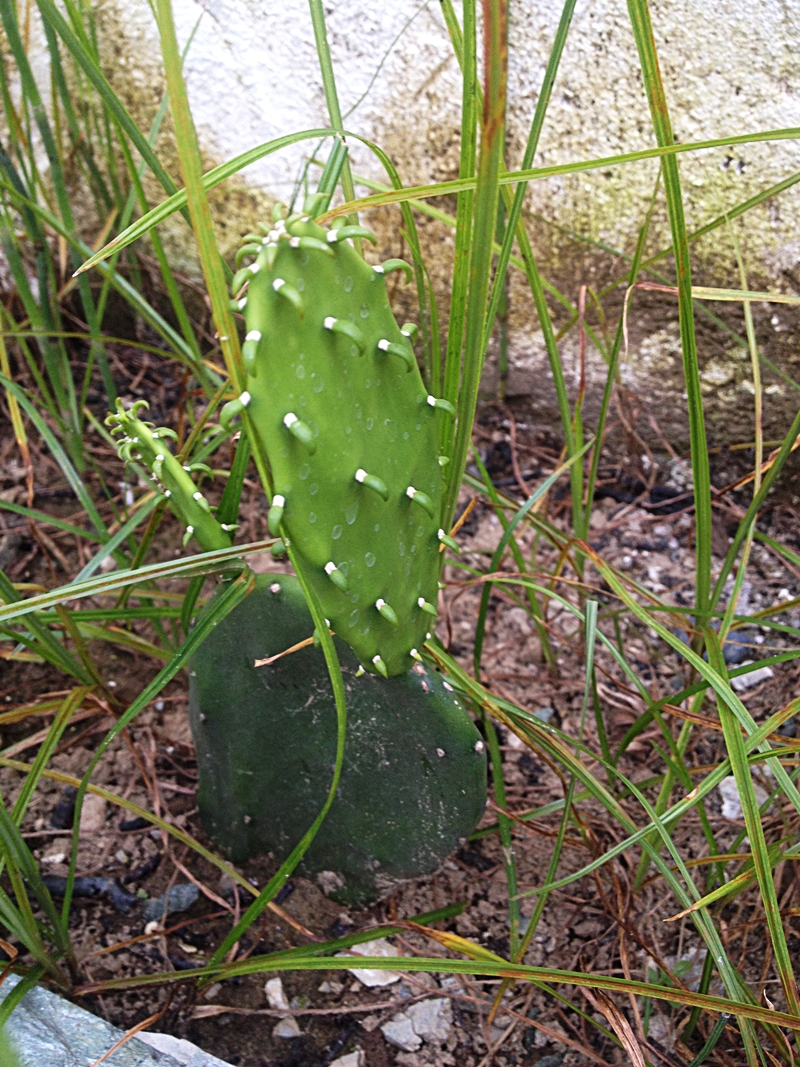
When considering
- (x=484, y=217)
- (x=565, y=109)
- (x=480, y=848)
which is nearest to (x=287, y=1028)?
(x=480, y=848)

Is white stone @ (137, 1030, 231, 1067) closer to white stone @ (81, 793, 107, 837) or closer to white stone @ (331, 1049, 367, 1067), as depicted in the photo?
white stone @ (331, 1049, 367, 1067)

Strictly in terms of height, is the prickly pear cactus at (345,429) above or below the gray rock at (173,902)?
above

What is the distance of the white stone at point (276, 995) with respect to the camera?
2.67 feet

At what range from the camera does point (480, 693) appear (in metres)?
0.77

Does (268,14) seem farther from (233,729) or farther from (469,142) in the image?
(233,729)

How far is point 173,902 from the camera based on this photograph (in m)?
0.88

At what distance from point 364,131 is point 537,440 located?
1.66 feet

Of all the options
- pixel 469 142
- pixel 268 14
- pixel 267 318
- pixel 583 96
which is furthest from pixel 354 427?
pixel 268 14

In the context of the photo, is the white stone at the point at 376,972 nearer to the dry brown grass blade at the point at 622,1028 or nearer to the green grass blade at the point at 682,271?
the dry brown grass blade at the point at 622,1028

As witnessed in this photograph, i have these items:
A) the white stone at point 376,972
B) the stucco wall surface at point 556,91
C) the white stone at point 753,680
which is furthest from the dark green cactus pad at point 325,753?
the stucco wall surface at point 556,91

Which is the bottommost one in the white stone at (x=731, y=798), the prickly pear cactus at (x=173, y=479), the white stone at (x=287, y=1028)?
the white stone at (x=287, y=1028)

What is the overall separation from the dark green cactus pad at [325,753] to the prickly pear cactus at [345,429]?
Answer: 0.07m

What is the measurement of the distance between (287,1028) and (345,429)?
1.95 ft

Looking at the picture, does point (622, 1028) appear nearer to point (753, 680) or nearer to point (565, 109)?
point (753, 680)
